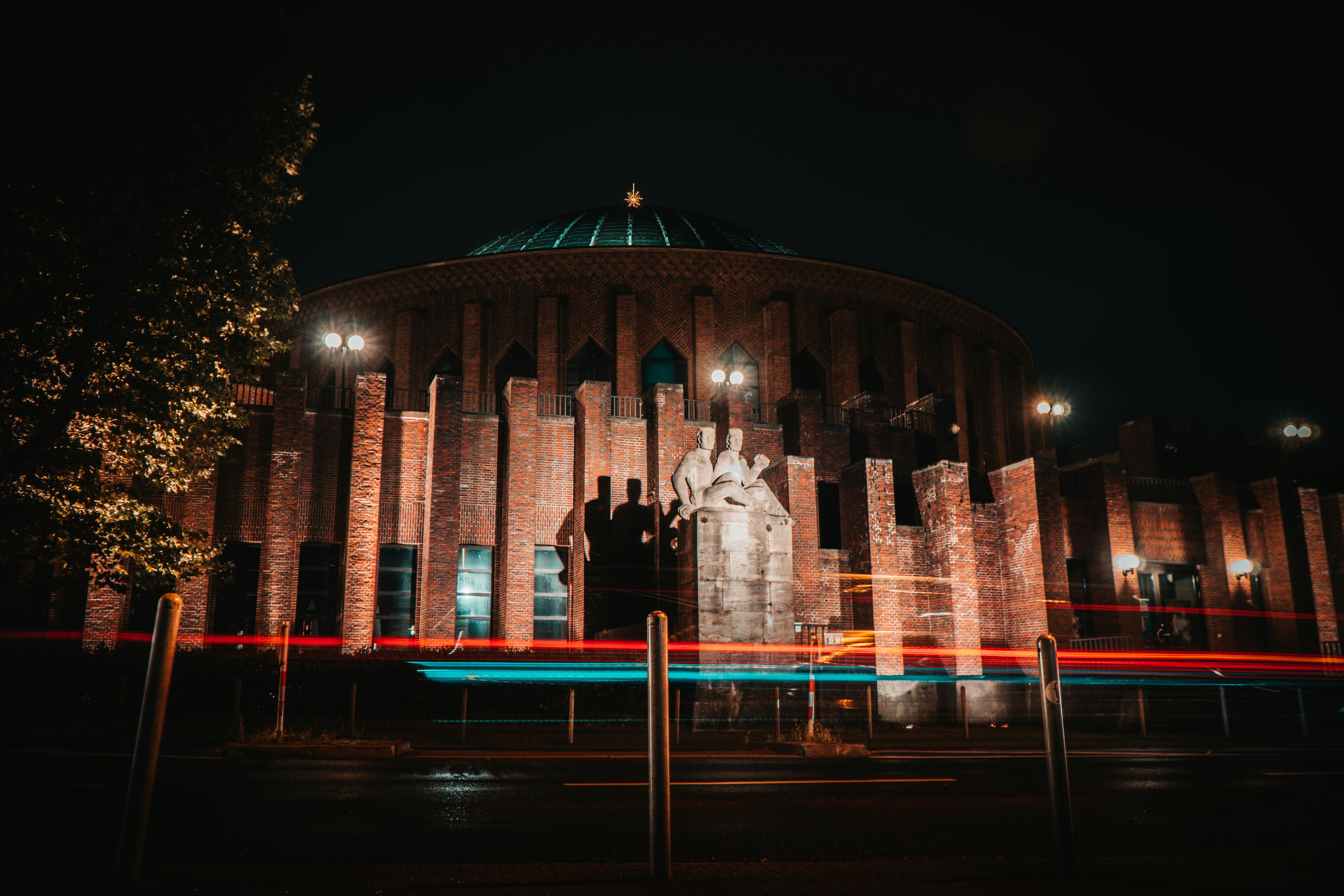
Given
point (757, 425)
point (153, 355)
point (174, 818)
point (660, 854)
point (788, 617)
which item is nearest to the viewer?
point (660, 854)

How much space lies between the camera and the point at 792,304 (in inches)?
1467

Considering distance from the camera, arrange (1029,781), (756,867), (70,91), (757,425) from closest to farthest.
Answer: (756,867), (1029,781), (70,91), (757,425)

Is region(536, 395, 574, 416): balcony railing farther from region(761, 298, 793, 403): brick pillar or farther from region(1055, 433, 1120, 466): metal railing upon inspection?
region(1055, 433, 1120, 466): metal railing

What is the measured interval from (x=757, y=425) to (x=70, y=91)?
19941 millimetres

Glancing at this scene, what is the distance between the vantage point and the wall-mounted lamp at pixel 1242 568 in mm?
30438

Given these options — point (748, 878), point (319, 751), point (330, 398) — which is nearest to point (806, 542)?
point (330, 398)

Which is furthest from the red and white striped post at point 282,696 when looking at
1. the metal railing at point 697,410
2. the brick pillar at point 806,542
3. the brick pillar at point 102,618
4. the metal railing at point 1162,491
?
the metal railing at point 1162,491

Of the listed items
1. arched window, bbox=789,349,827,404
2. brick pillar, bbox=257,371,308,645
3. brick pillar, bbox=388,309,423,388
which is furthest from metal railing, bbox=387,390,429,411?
arched window, bbox=789,349,827,404

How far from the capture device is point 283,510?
23516 mm

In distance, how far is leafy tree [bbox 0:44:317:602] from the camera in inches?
449

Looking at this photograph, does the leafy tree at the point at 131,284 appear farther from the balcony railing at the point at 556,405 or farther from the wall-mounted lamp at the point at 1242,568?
the wall-mounted lamp at the point at 1242,568

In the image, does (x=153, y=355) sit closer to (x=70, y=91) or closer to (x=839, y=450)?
(x=70, y=91)

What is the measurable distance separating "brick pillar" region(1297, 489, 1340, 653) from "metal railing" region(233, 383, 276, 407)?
34260mm

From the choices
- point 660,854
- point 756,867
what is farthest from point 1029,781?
point 660,854
